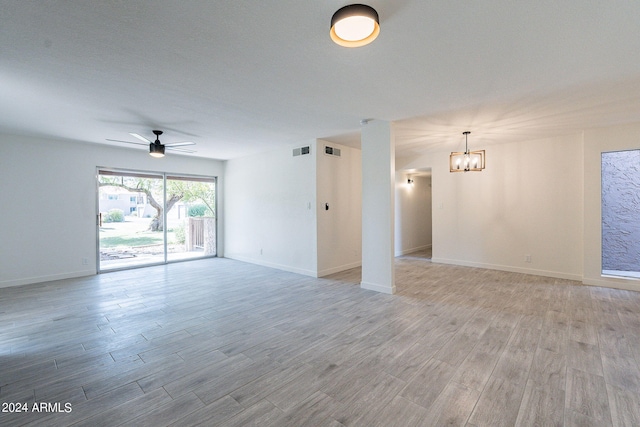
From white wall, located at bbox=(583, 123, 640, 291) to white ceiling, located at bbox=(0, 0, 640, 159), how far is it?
0.34 metres

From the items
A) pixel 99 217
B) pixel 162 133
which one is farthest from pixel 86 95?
pixel 99 217

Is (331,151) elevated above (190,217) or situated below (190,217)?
above

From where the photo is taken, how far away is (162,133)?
16.1 ft

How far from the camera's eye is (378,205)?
442 centimetres

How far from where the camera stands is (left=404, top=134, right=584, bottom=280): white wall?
16.7ft

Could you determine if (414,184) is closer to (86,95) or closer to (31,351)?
(86,95)

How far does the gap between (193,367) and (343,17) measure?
2956 mm

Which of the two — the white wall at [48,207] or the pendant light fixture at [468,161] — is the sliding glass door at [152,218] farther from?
the pendant light fixture at [468,161]

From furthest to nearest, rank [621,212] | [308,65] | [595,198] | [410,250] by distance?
1. [410,250]
2. [621,212]
3. [595,198]
4. [308,65]

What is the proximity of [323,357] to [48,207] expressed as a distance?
6.17 m

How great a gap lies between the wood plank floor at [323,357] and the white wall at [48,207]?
876 mm

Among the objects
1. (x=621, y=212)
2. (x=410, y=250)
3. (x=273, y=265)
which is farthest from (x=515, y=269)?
(x=273, y=265)

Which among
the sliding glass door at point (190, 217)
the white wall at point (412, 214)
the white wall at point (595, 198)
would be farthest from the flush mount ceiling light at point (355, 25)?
the sliding glass door at point (190, 217)

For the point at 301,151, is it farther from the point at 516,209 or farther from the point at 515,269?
the point at 515,269
